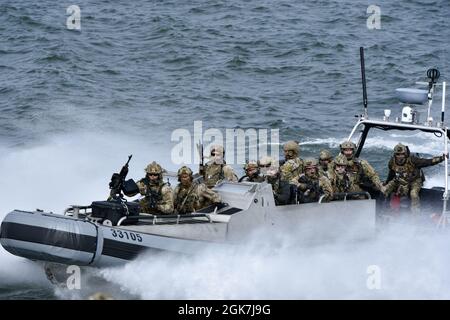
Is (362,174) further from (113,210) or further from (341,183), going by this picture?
(113,210)

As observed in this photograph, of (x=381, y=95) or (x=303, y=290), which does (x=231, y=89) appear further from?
(x=303, y=290)

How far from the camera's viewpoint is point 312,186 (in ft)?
55.2

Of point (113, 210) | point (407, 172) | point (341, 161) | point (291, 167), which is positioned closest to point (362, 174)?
point (341, 161)

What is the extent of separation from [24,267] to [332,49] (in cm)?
2142

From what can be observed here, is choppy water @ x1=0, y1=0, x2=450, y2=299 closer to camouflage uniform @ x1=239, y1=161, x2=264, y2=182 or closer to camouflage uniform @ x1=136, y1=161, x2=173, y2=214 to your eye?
camouflage uniform @ x1=136, y1=161, x2=173, y2=214

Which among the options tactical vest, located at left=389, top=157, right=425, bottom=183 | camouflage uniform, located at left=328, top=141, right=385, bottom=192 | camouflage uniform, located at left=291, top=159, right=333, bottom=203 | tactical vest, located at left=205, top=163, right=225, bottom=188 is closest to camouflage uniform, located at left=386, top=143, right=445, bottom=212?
tactical vest, located at left=389, top=157, right=425, bottom=183

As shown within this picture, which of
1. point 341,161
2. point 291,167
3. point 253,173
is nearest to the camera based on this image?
point 253,173

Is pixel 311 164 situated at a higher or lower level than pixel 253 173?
higher

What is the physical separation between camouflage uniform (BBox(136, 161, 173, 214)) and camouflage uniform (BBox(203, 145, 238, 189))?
5.81 ft

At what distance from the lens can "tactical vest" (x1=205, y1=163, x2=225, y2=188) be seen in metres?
17.5

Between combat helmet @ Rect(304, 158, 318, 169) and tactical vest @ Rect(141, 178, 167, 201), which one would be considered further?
combat helmet @ Rect(304, 158, 318, 169)

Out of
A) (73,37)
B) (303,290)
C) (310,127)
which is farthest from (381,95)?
(303,290)

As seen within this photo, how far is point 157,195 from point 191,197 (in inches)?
20.7

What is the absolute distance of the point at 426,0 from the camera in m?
43.4
